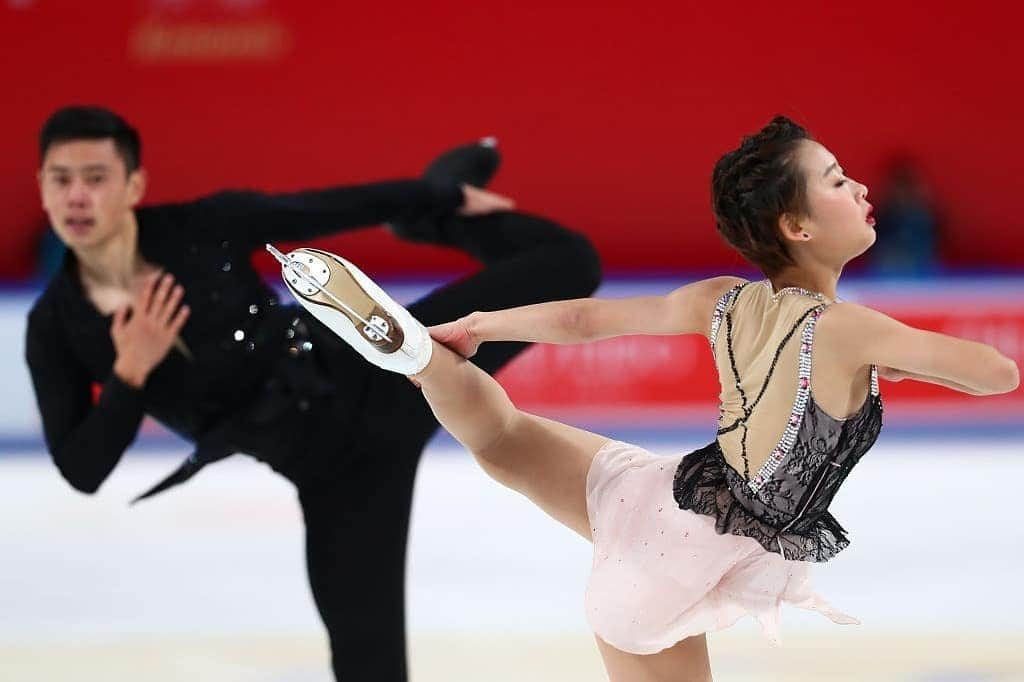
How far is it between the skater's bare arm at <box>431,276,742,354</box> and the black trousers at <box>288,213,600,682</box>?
0.60m

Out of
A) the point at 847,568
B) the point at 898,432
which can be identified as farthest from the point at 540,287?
the point at 898,432

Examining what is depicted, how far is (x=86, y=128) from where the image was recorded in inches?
128

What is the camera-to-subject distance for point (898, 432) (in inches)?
258

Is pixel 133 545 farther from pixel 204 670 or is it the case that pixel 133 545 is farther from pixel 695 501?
pixel 695 501

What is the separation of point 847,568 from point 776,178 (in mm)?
2478

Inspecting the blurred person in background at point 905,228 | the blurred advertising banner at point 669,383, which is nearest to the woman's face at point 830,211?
the blurred advertising banner at point 669,383

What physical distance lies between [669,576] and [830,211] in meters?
0.67

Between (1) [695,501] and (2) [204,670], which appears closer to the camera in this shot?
(1) [695,501]

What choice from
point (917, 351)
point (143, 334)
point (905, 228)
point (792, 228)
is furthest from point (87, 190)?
point (905, 228)

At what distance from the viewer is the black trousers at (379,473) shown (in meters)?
3.09

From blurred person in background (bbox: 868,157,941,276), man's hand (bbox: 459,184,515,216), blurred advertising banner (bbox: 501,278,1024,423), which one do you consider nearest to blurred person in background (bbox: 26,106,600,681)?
man's hand (bbox: 459,184,515,216)

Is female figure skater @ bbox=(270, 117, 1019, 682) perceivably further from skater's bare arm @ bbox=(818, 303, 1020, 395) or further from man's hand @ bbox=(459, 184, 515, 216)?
man's hand @ bbox=(459, 184, 515, 216)

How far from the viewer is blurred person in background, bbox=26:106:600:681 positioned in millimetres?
3086

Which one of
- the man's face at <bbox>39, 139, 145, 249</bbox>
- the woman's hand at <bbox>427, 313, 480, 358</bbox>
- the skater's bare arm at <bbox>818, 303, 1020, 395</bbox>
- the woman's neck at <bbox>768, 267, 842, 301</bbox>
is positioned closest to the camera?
the skater's bare arm at <bbox>818, 303, 1020, 395</bbox>
